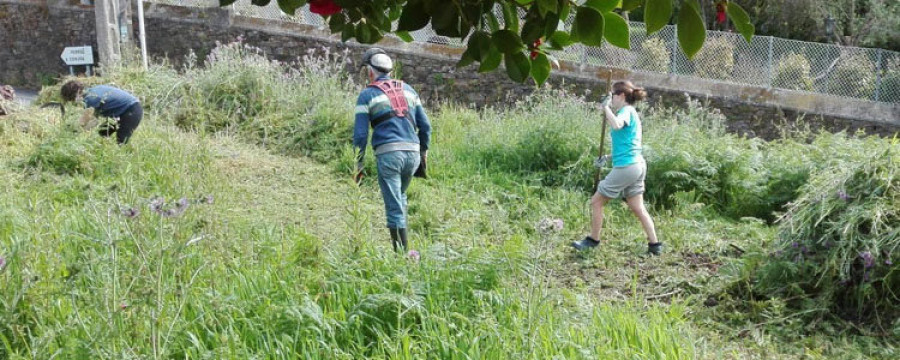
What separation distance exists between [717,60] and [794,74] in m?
1.15

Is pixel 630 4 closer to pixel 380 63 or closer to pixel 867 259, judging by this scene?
pixel 867 259

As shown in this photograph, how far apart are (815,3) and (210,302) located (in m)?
18.9

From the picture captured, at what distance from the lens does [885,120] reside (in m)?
11.4

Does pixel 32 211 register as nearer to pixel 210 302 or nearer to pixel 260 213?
pixel 210 302

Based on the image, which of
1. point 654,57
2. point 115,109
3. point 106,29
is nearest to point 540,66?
point 115,109

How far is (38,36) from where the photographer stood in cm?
2073

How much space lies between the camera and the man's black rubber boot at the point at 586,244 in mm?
7031

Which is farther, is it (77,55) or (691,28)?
(77,55)

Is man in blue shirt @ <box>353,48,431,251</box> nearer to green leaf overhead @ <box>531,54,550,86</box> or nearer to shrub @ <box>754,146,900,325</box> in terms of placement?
shrub @ <box>754,146,900,325</box>

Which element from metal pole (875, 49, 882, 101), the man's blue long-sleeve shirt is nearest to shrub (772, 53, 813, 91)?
metal pole (875, 49, 882, 101)

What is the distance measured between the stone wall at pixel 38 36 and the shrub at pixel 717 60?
46.3 feet

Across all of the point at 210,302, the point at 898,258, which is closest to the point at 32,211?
the point at 210,302

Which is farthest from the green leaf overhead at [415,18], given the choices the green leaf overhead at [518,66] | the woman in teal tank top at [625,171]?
the woman in teal tank top at [625,171]

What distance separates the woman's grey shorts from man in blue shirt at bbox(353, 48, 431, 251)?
1.56 metres
